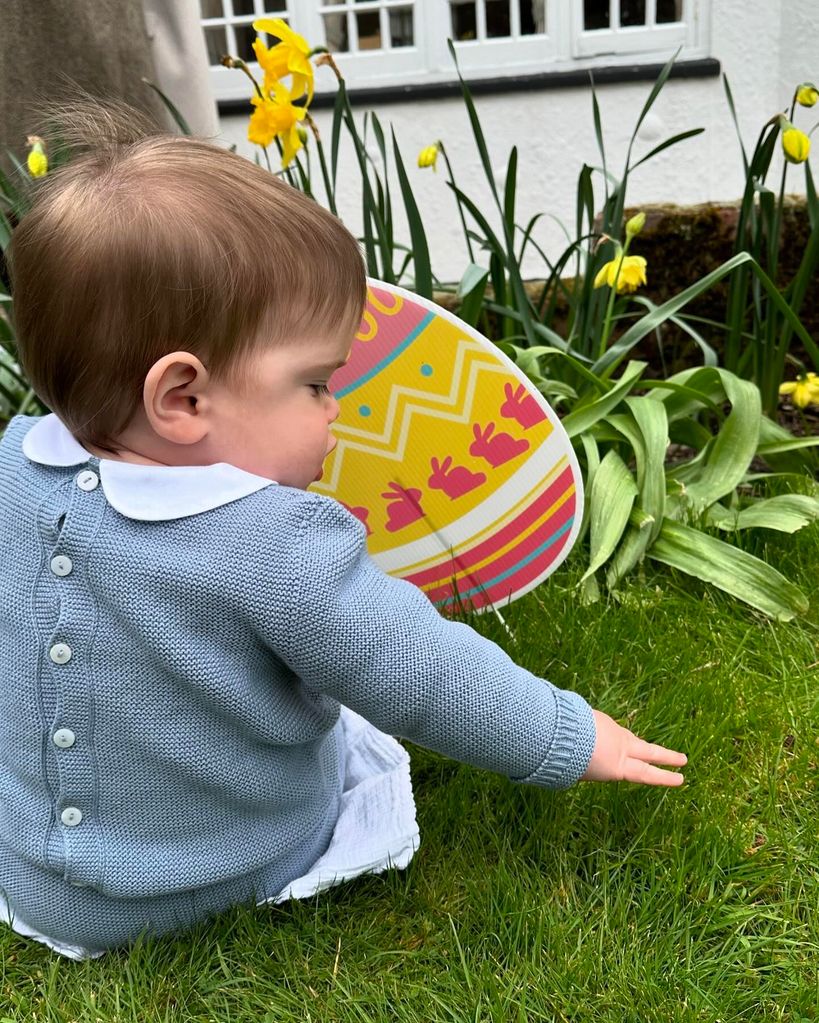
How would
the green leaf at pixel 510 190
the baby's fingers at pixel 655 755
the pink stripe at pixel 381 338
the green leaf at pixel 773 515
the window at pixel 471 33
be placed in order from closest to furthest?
the baby's fingers at pixel 655 755, the pink stripe at pixel 381 338, the green leaf at pixel 773 515, the green leaf at pixel 510 190, the window at pixel 471 33

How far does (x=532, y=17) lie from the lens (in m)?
4.16

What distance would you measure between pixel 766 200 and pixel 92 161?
5.88ft

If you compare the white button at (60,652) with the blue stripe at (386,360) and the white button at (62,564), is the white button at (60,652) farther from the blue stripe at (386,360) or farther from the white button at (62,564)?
the blue stripe at (386,360)

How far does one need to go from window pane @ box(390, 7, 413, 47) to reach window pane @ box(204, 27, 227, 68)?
74cm

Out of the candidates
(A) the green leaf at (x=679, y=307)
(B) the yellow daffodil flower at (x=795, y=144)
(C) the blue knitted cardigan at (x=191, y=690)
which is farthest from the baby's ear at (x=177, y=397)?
(B) the yellow daffodil flower at (x=795, y=144)

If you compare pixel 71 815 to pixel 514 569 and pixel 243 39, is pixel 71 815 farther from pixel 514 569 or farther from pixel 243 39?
pixel 243 39

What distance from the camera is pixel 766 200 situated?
245cm

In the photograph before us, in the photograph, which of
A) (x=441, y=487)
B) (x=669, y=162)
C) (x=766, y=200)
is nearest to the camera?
(x=441, y=487)

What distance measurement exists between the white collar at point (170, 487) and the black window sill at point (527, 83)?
326 cm

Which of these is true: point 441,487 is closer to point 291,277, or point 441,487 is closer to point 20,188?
point 291,277

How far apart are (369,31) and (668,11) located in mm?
1227

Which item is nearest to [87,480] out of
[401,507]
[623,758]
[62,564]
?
[62,564]

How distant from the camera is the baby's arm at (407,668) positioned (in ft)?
3.65

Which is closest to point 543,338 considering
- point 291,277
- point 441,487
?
point 441,487
